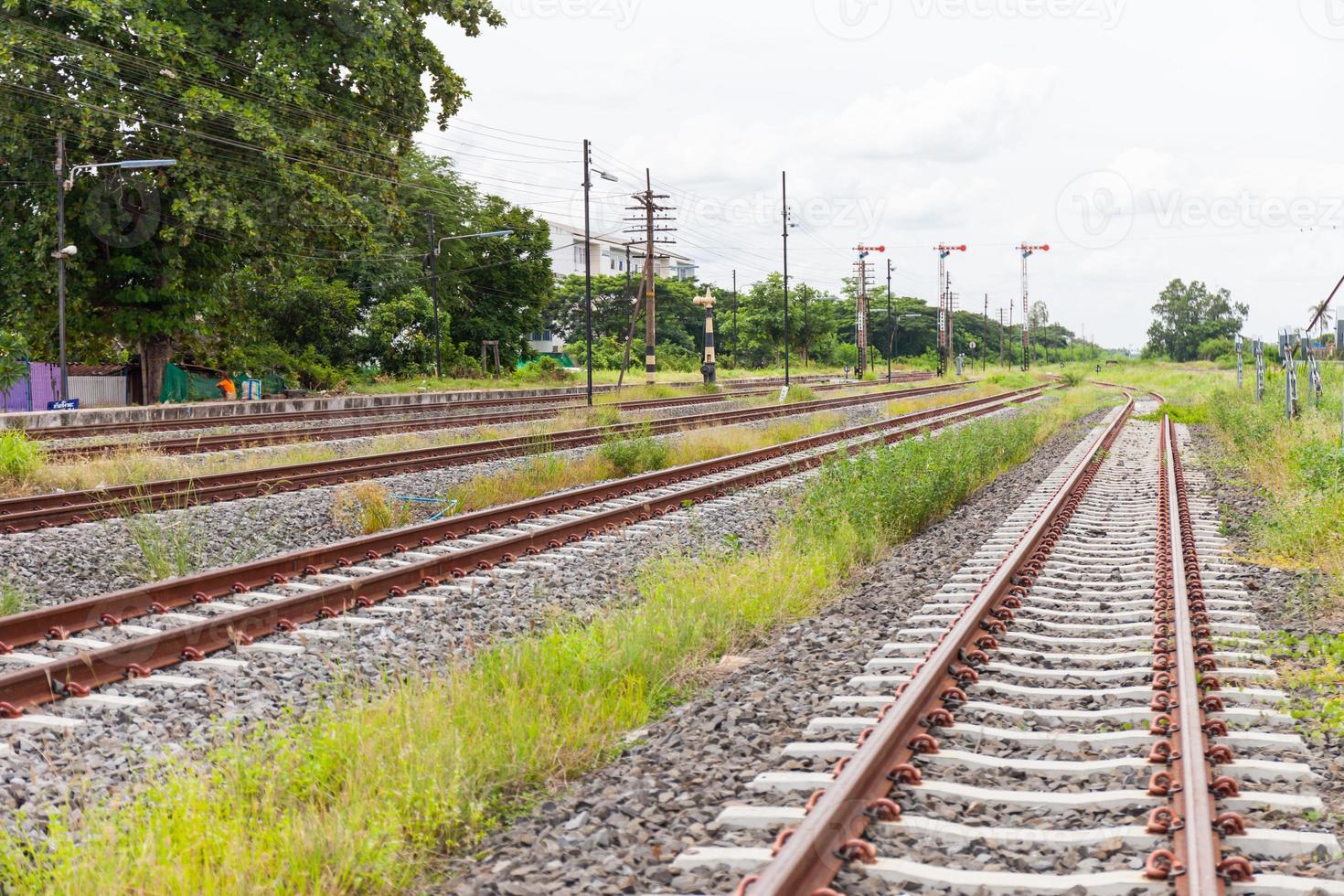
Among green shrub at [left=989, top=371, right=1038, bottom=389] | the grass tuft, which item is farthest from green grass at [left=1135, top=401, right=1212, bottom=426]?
green shrub at [left=989, top=371, right=1038, bottom=389]

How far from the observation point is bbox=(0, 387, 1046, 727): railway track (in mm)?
5844

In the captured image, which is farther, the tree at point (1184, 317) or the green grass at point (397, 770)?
the tree at point (1184, 317)

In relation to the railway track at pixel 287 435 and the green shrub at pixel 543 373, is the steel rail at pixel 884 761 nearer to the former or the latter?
the railway track at pixel 287 435

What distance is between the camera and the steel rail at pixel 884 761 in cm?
350

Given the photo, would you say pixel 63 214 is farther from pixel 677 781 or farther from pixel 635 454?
pixel 677 781

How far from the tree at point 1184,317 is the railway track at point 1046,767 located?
135945mm

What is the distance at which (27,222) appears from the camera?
28.5 m

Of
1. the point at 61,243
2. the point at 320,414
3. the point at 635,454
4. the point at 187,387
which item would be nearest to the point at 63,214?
the point at 61,243

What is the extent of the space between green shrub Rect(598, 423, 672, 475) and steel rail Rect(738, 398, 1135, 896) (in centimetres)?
867

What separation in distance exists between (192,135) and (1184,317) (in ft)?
431

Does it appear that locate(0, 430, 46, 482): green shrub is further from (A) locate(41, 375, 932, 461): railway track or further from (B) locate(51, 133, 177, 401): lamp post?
(B) locate(51, 133, 177, 401): lamp post

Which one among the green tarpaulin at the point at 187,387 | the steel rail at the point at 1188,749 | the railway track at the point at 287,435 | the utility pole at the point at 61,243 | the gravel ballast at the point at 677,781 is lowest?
the gravel ballast at the point at 677,781

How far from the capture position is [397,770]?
434cm

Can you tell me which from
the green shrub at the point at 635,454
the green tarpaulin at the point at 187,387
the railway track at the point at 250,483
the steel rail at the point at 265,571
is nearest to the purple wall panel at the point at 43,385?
the green tarpaulin at the point at 187,387
